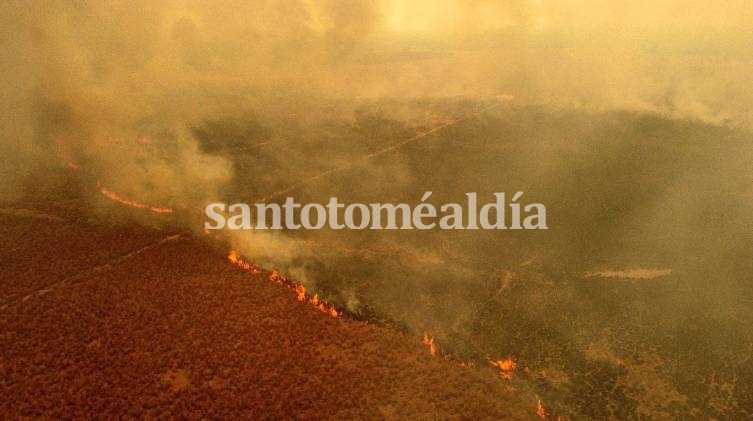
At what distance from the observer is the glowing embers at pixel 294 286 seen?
16.6 m

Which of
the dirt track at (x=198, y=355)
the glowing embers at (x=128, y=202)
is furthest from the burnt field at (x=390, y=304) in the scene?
the glowing embers at (x=128, y=202)

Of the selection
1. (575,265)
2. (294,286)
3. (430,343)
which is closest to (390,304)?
(430,343)

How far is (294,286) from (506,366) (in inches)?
331

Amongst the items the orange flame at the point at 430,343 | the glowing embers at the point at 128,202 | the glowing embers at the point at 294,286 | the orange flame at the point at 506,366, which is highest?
the glowing embers at the point at 128,202

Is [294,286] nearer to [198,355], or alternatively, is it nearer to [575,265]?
[198,355]

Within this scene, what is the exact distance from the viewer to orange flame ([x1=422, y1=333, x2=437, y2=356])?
589 inches

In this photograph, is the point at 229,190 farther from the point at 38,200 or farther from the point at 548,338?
the point at 548,338

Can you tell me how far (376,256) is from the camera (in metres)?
20.1

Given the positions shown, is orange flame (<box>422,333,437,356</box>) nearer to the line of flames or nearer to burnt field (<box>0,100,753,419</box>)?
the line of flames

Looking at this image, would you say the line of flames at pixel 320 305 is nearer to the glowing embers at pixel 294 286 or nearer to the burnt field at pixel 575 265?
the glowing embers at pixel 294 286

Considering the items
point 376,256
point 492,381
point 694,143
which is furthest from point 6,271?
point 694,143

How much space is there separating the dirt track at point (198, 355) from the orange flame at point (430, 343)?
242mm

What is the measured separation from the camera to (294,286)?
17.8 m

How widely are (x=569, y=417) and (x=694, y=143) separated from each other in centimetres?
3084
